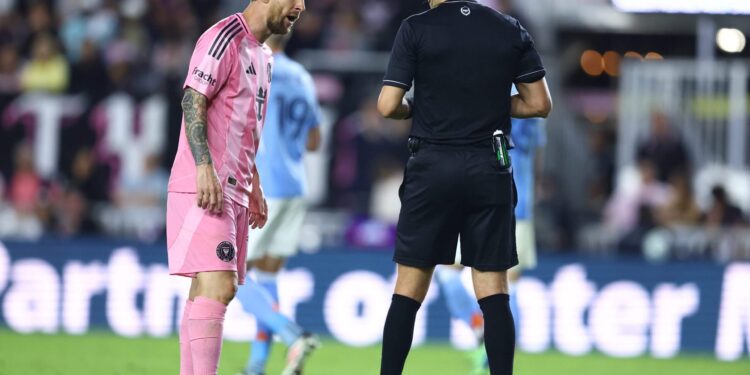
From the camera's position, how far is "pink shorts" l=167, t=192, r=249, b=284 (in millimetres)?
6254

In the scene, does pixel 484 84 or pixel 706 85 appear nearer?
pixel 484 84

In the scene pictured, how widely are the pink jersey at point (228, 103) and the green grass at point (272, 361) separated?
3.18m

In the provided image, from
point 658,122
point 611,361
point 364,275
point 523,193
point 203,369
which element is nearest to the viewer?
point 203,369

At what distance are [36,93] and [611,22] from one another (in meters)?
8.09

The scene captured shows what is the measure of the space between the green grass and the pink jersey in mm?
3181

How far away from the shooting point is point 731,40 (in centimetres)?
1892

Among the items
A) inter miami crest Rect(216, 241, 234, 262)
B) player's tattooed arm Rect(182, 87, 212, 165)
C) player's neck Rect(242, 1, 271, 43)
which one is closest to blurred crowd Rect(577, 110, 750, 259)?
player's neck Rect(242, 1, 271, 43)

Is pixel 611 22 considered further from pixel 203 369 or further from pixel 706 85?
pixel 203 369

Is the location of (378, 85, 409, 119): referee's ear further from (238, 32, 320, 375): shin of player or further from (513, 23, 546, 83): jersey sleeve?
(238, 32, 320, 375): shin of player

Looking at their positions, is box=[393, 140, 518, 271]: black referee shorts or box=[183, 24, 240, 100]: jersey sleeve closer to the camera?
box=[183, 24, 240, 100]: jersey sleeve

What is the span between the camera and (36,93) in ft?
49.0

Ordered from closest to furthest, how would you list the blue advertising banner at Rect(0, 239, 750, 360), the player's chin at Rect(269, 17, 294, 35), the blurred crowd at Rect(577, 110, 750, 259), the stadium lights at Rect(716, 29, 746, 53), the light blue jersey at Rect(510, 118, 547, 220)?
the player's chin at Rect(269, 17, 294, 35) → the light blue jersey at Rect(510, 118, 547, 220) → the blue advertising banner at Rect(0, 239, 750, 360) → the blurred crowd at Rect(577, 110, 750, 259) → the stadium lights at Rect(716, 29, 746, 53)

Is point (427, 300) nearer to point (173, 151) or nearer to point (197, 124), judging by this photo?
point (173, 151)

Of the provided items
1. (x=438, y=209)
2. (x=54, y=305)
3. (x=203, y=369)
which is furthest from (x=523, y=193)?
(x=54, y=305)
